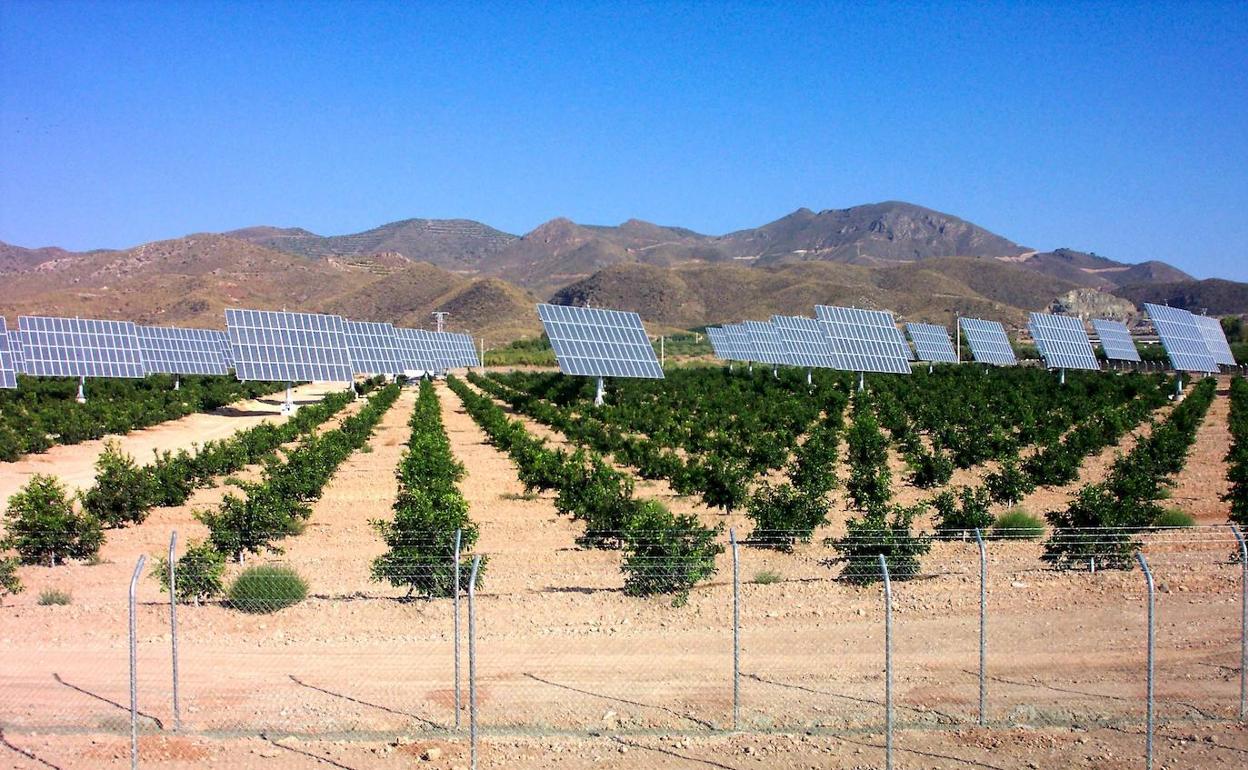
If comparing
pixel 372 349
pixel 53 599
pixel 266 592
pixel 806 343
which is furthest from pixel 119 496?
pixel 806 343

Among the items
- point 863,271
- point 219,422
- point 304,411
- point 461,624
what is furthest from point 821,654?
point 863,271

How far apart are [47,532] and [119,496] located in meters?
3.62

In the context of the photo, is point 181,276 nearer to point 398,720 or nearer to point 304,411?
point 304,411

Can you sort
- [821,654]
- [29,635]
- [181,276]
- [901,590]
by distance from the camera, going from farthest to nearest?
[181,276], [901,590], [29,635], [821,654]

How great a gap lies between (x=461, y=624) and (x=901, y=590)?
585cm

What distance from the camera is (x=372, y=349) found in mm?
68000

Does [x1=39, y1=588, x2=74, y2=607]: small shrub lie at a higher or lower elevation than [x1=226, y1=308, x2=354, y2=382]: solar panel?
lower

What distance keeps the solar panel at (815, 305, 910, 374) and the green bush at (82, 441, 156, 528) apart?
147 ft

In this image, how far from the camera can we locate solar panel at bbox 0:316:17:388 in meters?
46.7

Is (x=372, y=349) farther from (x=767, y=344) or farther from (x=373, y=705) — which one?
(x=373, y=705)

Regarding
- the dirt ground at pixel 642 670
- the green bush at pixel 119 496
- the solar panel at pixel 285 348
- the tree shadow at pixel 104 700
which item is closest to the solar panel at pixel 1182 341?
the solar panel at pixel 285 348

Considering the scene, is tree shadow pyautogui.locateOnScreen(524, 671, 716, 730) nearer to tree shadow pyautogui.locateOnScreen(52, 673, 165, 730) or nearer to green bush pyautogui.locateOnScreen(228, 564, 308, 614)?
tree shadow pyautogui.locateOnScreen(52, 673, 165, 730)

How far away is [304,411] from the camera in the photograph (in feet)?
142

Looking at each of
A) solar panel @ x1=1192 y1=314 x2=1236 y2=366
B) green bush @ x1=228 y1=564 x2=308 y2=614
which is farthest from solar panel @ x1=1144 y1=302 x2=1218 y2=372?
green bush @ x1=228 y1=564 x2=308 y2=614
